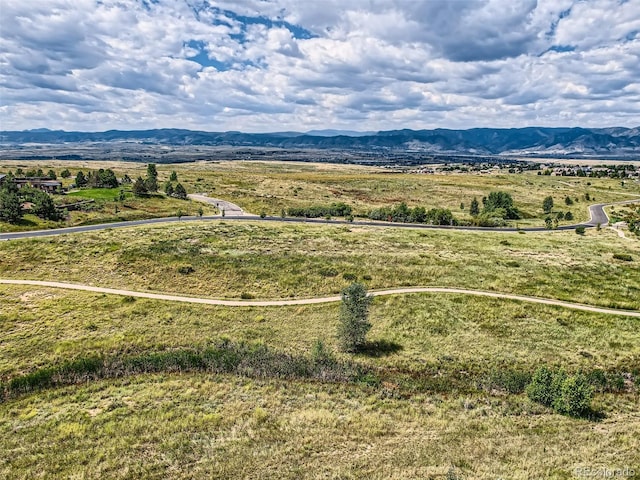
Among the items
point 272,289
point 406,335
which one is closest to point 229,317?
point 272,289

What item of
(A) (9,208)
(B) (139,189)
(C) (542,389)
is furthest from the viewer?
(B) (139,189)

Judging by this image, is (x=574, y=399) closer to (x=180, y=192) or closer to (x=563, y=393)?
(x=563, y=393)

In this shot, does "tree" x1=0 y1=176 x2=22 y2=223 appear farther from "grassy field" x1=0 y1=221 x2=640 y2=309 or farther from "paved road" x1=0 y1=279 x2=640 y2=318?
"paved road" x1=0 y1=279 x2=640 y2=318

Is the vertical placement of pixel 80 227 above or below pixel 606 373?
above

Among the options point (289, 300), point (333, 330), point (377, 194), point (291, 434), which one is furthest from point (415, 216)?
point (291, 434)

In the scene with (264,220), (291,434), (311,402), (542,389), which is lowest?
(311,402)

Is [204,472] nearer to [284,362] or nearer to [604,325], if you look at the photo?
[284,362]

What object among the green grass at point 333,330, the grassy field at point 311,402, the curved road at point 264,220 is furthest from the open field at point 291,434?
the curved road at point 264,220
